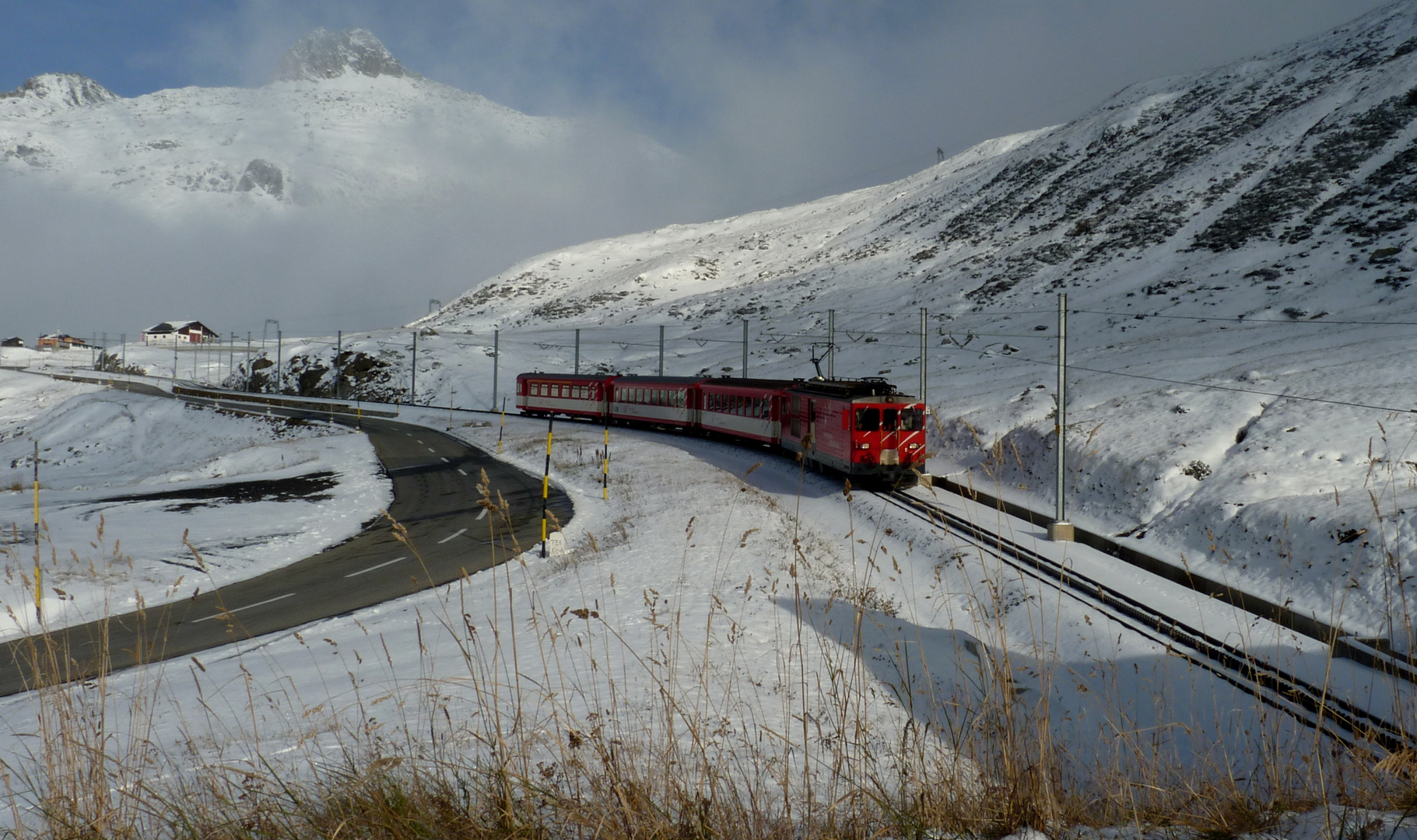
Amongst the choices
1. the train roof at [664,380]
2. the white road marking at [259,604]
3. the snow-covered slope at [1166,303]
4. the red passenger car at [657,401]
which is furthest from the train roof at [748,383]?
the white road marking at [259,604]

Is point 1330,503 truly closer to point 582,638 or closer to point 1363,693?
point 1363,693

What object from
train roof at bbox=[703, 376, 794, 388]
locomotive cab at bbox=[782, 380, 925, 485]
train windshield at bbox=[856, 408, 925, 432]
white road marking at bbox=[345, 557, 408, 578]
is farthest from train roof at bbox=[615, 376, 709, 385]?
white road marking at bbox=[345, 557, 408, 578]

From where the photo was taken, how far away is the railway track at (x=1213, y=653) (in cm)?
685

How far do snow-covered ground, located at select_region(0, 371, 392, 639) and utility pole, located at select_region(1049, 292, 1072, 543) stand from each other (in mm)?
15189

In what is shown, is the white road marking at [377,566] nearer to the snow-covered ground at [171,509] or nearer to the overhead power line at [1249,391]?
the snow-covered ground at [171,509]

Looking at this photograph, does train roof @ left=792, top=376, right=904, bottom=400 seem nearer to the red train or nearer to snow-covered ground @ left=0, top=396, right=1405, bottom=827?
the red train

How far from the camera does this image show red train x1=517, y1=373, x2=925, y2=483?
2300 centimetres

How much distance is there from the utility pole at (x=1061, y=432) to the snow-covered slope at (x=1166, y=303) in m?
0.91

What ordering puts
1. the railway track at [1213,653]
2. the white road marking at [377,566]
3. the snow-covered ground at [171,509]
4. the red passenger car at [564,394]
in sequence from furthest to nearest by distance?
the red passenger car at [564,394], the white road marking at [377,566], the snow-covered ground at [171,509], the railway track at [1213,653]

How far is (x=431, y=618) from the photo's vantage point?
39.8 ft

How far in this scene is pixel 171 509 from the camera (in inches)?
861

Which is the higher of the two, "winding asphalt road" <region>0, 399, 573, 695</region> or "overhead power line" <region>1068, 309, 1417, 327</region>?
"overhead power line" <region>1068, 309, 1417, 327</region>

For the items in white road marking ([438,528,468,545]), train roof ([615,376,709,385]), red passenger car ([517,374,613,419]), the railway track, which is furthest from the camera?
red passenger car ([517,374,613,419])

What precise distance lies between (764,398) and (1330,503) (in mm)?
18311
